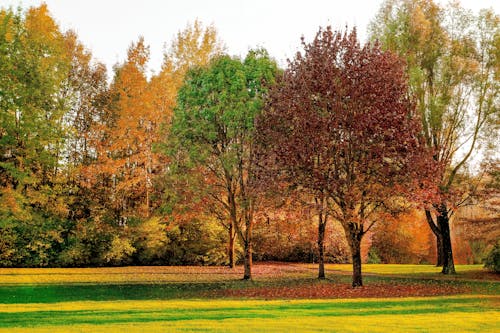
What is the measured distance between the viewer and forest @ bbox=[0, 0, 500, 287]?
73.5 ft

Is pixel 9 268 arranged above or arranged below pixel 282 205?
below

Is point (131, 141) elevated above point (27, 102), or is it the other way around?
point (27, 102)

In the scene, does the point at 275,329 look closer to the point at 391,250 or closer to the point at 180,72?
the point at 180,72

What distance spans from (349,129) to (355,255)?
5.97m

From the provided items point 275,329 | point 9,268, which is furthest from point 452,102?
point 9,268

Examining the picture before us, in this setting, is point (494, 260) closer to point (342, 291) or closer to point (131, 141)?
point (342, 291)

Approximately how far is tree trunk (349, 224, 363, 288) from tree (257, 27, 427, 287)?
46 mm

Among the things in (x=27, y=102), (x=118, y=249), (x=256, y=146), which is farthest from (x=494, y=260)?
(x=27, y=102)

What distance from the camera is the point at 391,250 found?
171ft

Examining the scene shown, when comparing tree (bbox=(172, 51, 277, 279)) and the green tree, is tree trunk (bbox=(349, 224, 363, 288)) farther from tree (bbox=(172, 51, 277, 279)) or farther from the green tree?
the green tree

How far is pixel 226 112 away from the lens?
1022 inches

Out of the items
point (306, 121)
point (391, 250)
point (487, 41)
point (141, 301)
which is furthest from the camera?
point (391, 250)

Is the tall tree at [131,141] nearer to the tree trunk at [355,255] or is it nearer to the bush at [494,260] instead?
the tree trunk at [355,255]

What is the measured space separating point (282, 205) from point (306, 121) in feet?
16.6
